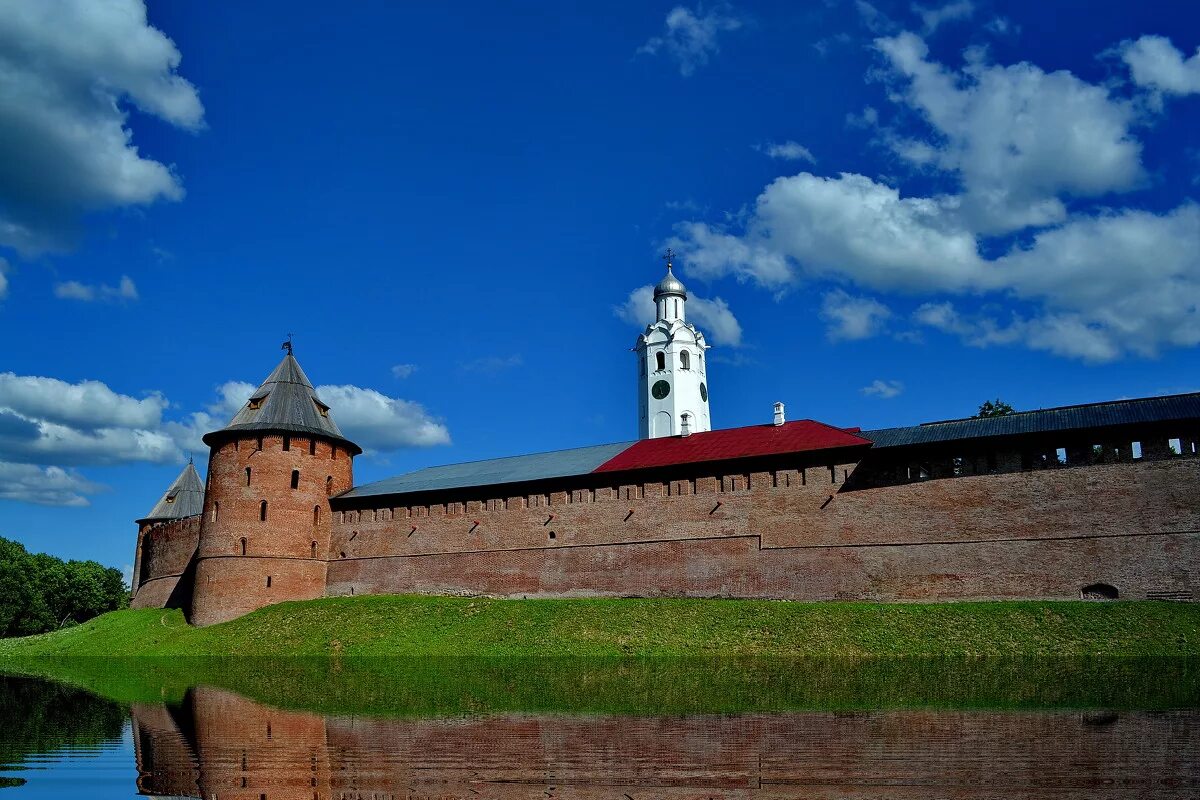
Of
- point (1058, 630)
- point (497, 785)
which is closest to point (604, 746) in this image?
point (497, 785)

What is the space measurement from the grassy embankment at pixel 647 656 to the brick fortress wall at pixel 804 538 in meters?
1.07

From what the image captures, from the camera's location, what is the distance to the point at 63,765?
10352 millimetres

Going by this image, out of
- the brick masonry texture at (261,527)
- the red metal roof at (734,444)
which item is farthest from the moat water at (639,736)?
the brick masonry texture at (261,527)

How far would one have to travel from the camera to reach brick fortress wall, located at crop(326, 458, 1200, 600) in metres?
23.2

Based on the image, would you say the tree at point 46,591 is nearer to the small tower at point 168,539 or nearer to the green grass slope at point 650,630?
the small tower at point 168,539

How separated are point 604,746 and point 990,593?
16.6 metres

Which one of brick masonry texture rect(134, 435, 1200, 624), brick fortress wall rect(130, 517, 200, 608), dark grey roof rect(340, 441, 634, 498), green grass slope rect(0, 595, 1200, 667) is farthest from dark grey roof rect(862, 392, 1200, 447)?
brick fortress wall rect(130, 517, 200, 608)

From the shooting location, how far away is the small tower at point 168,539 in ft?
126

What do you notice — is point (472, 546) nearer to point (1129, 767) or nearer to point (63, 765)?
point (63, 765)

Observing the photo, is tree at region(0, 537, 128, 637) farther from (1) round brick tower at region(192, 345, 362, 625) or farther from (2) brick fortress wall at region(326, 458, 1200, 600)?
(2) brick fortress wall at region(326, 458, 1200, 600)

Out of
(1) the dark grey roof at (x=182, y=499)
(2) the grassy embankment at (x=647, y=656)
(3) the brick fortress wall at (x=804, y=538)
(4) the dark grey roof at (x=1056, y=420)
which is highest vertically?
(1) the dark grey roof at (x=182, y=499)

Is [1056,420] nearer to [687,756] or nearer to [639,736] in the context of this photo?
[639,736]

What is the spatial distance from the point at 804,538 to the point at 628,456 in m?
7.08

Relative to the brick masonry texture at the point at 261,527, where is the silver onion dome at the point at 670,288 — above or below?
above
